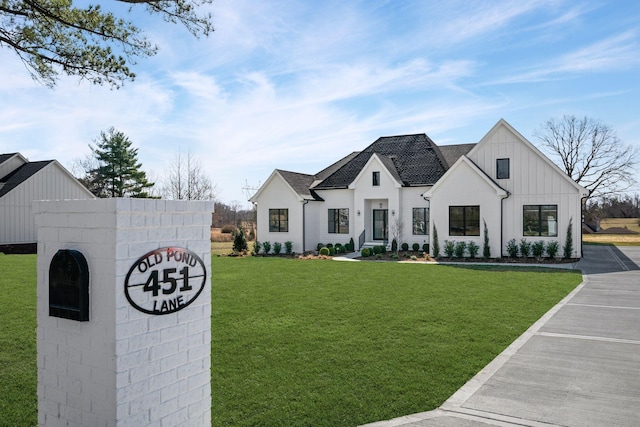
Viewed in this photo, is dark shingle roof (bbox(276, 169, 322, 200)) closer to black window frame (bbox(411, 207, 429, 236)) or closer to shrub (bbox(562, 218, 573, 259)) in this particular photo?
black window frame (bbox(411, 207, 429, 236))

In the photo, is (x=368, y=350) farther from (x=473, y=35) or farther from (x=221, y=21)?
(x=473, y=35)

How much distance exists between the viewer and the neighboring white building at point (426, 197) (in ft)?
72.0

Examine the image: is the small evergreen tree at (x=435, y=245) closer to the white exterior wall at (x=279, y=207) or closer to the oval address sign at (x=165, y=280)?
the white exterior wall at (x=279, y=207)

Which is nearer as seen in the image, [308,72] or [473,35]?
[473,35]

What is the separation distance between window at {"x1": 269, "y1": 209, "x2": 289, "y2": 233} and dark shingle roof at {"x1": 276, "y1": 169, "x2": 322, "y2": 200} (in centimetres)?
143

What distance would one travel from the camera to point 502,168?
74.7 feet

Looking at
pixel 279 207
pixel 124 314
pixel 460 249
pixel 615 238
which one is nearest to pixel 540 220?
pixel 460 249

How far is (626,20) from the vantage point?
14539 mm

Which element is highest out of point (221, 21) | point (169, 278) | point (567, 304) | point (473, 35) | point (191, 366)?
point (473, 35)

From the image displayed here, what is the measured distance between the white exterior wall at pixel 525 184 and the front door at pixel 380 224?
20.2ft

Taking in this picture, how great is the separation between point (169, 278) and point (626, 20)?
16.8m

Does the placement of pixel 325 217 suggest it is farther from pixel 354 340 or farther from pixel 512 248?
pixel 354 340

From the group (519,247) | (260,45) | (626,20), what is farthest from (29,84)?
(519,247)

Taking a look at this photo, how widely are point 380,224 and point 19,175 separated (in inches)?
942
